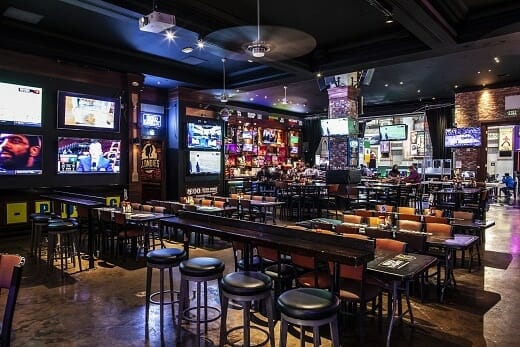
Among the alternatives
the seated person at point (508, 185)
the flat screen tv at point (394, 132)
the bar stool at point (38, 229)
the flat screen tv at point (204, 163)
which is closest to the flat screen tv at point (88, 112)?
the flat screen tv at point (204, 163)

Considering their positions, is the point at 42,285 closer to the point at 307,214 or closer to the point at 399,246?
the point at 399,246

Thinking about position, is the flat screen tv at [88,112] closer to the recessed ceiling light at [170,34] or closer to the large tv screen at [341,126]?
the recessed ceiling light at [170,34]

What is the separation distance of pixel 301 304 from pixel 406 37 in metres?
6.27

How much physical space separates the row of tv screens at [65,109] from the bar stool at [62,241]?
3146mm

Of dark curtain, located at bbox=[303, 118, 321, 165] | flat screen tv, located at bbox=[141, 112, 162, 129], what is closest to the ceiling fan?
flat screen tv, located at bbox=[141, 112, 162, 129]

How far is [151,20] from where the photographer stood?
4.23 m

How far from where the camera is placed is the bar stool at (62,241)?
16.5ft

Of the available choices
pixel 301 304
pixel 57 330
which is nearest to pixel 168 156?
pixel 57 330

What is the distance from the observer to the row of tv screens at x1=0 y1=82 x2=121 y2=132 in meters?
7.19

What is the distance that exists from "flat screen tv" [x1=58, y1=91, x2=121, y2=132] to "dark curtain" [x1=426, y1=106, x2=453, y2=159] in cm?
1244

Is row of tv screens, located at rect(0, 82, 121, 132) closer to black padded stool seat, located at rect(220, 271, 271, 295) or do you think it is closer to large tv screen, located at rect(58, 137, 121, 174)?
large tv screen, located at rect(58, 137, 121, 174)

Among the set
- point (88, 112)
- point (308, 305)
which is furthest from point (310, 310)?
point (88, 112)

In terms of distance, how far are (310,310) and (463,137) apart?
13.2 m

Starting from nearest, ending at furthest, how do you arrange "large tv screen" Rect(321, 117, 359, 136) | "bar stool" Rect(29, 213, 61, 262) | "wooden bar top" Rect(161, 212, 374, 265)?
1. "wooden bar top" Rect(161, 212, 374, 265)
2. "bar stool" Rect(29, 213, 61, 262)
3. "large tv screen" Rect(321, 117, 359, 136)
